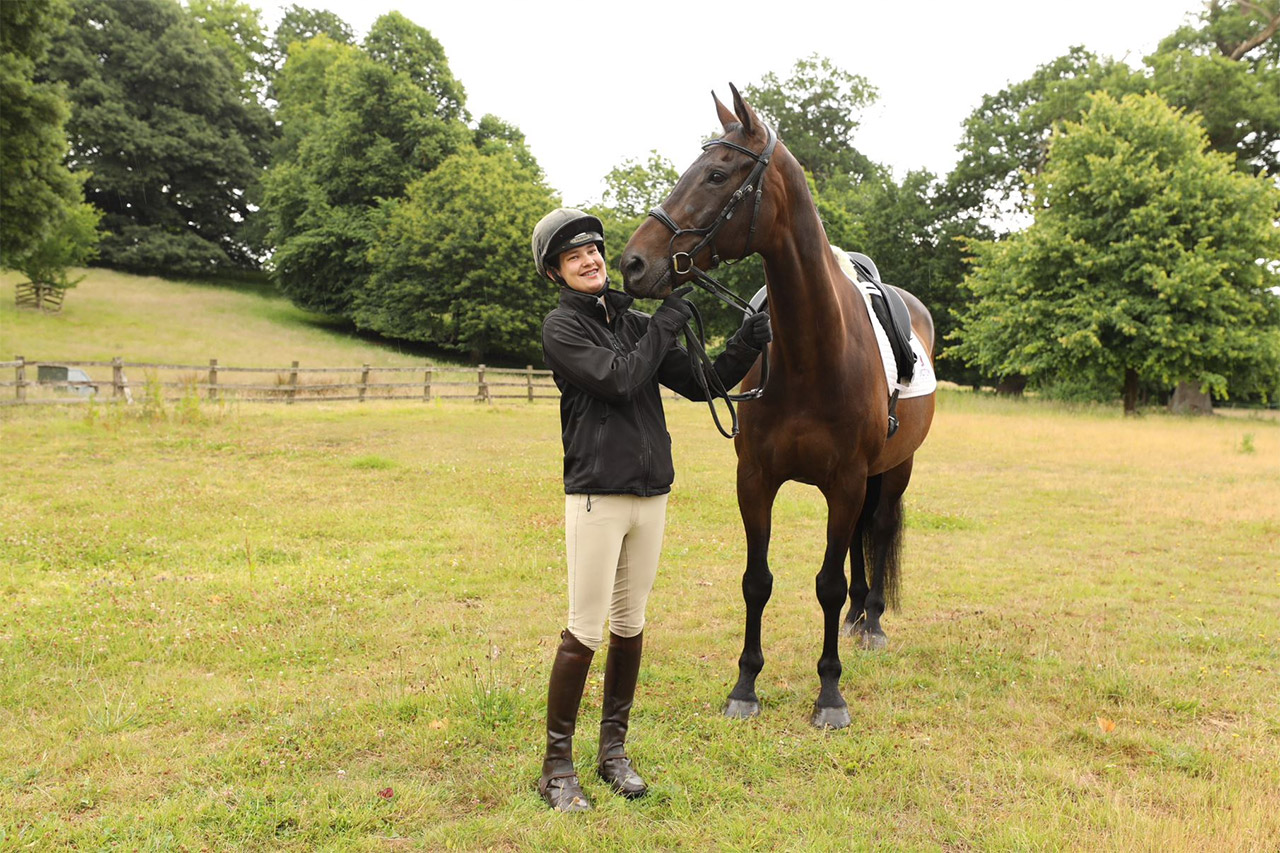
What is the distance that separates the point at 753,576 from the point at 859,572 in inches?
63.2

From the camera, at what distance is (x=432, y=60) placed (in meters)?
41.3

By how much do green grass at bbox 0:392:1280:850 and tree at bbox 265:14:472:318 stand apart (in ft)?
106

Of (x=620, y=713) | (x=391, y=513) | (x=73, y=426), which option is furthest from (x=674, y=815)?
(x=73, y=426)

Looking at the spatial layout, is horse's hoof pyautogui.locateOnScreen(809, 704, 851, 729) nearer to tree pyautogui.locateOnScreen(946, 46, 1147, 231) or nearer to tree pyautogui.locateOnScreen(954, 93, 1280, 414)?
tree pyautogui.locateOnScreen(954, 93, 1280, 414)

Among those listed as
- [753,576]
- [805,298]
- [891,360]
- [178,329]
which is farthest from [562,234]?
[178,329]

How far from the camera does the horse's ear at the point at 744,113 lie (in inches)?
120

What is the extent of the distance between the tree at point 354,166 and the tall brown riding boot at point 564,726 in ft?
122

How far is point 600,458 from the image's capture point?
114 inches

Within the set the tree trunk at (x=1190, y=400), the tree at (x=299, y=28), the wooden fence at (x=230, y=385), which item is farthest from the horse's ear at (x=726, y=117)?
the tree at (x=299, y=28)

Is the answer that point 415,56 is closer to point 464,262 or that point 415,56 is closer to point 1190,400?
point 464,262

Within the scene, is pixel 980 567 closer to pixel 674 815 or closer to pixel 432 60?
pixel 674 815

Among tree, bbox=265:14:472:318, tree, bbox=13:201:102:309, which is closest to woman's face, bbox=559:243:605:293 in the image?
tree, bbox=13:201:102:309

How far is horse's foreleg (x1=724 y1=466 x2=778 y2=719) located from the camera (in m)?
3.99

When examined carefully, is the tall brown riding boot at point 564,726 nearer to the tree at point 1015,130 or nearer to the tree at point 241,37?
the tree at point 1015,130
